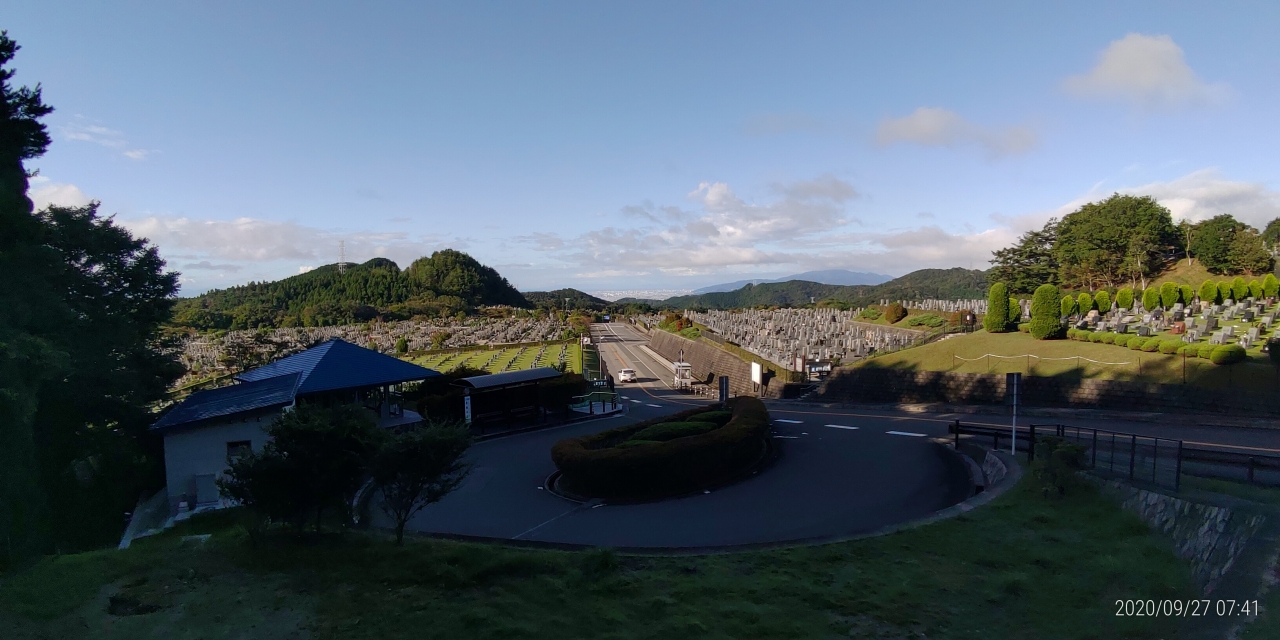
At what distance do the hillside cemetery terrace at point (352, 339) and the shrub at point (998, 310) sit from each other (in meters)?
38.0

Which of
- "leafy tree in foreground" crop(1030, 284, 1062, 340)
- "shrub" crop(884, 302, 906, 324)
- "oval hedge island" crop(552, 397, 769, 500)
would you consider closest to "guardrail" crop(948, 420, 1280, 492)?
"oval hedge island" crop(552, 397, 769, 500)

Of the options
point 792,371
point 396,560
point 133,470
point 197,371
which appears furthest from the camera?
point 197,371

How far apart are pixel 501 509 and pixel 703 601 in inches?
257

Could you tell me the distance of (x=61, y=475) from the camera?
11.9m

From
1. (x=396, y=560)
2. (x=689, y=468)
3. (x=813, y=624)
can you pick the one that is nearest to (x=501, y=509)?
(x=689, y=468)

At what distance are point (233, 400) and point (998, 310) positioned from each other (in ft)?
95.7

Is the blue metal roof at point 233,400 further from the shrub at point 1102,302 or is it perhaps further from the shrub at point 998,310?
the shrub at point 1102,302

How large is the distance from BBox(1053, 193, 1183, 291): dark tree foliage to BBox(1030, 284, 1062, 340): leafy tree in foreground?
3023cm

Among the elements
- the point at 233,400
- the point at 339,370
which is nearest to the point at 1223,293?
the point at 339,370

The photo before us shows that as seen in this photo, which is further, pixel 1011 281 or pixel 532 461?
pixel 1011 281

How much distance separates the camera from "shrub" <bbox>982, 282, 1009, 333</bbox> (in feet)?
87.4

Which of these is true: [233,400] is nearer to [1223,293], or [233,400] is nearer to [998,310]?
[998,310]

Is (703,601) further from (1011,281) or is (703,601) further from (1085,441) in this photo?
(1011,281)

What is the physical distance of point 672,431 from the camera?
13531 millimetres
